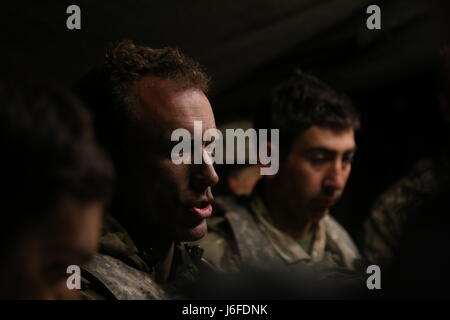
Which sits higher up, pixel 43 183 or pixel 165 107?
pixel 165 107

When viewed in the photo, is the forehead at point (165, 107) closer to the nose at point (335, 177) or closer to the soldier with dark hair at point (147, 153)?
the soldier with dark hair at point (147, 153)

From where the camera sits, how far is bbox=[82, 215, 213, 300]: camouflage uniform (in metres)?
0.73

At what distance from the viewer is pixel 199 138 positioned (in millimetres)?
784

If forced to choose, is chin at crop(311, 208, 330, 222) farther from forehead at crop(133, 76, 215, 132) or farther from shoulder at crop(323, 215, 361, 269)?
forehead at crop(133, 76, 215, 132)

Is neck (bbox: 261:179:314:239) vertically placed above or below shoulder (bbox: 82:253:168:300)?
above

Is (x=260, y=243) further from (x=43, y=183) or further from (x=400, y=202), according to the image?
(x=43, y=183)

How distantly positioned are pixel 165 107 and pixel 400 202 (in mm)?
701

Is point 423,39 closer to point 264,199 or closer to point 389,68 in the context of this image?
point 389,68

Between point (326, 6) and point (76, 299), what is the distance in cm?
58

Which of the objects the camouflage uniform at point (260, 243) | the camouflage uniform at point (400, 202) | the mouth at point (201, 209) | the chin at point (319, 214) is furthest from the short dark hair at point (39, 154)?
the camouflage uniform at point (400, 202)

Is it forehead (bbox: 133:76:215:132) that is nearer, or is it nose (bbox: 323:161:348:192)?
forehead (bbox: 133:76:215:132)

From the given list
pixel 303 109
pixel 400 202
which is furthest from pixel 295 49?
pixel 400 202

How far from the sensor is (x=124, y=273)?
0.76 m

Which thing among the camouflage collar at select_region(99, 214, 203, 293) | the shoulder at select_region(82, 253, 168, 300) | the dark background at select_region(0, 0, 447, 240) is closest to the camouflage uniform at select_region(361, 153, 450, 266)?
the dark background at select_region(0, 0, 447, 240)
